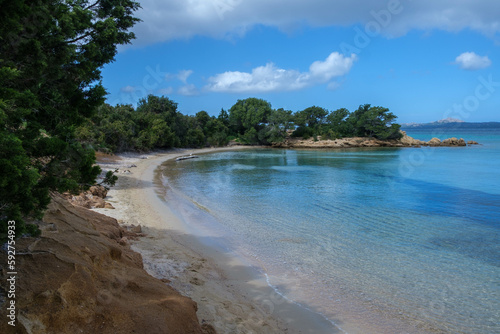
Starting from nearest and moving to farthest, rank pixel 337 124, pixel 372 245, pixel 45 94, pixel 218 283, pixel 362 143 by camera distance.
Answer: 1. pixel 45 94
2. pixel 218 283
3. pixel 372 245
4. pixel 362 143
5. pixel 337 124

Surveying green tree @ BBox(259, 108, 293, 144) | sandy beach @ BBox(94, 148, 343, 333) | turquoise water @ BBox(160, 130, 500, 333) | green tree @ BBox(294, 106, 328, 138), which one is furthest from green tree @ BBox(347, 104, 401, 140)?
sandy beach @ BBox(94, 148, 343, 333)

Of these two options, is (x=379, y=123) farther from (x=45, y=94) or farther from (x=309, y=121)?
(x=45, y=94)

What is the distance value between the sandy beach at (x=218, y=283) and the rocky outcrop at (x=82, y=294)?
1029 mm

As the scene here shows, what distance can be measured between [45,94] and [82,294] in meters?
3.37

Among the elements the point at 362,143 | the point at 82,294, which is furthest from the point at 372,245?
the point at 362,143

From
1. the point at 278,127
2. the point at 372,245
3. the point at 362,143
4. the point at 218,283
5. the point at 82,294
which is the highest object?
the point at 278,127

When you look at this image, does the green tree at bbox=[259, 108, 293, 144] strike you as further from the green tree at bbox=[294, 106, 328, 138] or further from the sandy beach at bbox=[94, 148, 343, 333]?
the sandy beach at bbox=[94, 148, 343, 333]

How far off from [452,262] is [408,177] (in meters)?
21.5

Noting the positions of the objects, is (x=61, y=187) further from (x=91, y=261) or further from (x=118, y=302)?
(x=118, y=302)

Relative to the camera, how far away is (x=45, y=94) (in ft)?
17.5

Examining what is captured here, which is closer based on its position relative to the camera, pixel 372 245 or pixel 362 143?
pixel 372 245

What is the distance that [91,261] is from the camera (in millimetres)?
4629

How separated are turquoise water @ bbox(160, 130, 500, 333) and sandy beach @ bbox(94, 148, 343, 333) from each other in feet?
1.55

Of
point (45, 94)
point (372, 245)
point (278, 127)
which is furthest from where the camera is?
point (278, 127)
